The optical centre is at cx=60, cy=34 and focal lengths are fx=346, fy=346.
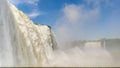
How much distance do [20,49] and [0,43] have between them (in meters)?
Result: 3.71

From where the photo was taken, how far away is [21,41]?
30109 millimetres

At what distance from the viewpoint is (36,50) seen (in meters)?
34.6

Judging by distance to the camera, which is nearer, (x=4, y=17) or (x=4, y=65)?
(x=4, y=65)

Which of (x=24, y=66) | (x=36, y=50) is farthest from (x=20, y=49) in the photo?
(x=36, y=50)

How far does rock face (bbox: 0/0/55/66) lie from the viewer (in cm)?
2641

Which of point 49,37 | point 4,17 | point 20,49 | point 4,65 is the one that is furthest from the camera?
point 49,37

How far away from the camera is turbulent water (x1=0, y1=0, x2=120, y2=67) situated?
26516 mm

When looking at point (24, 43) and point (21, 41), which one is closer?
point (21, 41)

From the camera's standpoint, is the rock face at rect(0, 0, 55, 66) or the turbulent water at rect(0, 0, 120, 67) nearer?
the rock face at rect(0, 0, 55, 66)

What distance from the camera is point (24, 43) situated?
31031 mm

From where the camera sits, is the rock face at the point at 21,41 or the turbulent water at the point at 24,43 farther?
the turbulent water at the point at 24,43

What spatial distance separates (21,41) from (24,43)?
0.96m

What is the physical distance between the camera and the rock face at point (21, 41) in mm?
26406

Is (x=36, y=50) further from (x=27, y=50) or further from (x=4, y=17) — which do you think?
(x=4, y=17)
